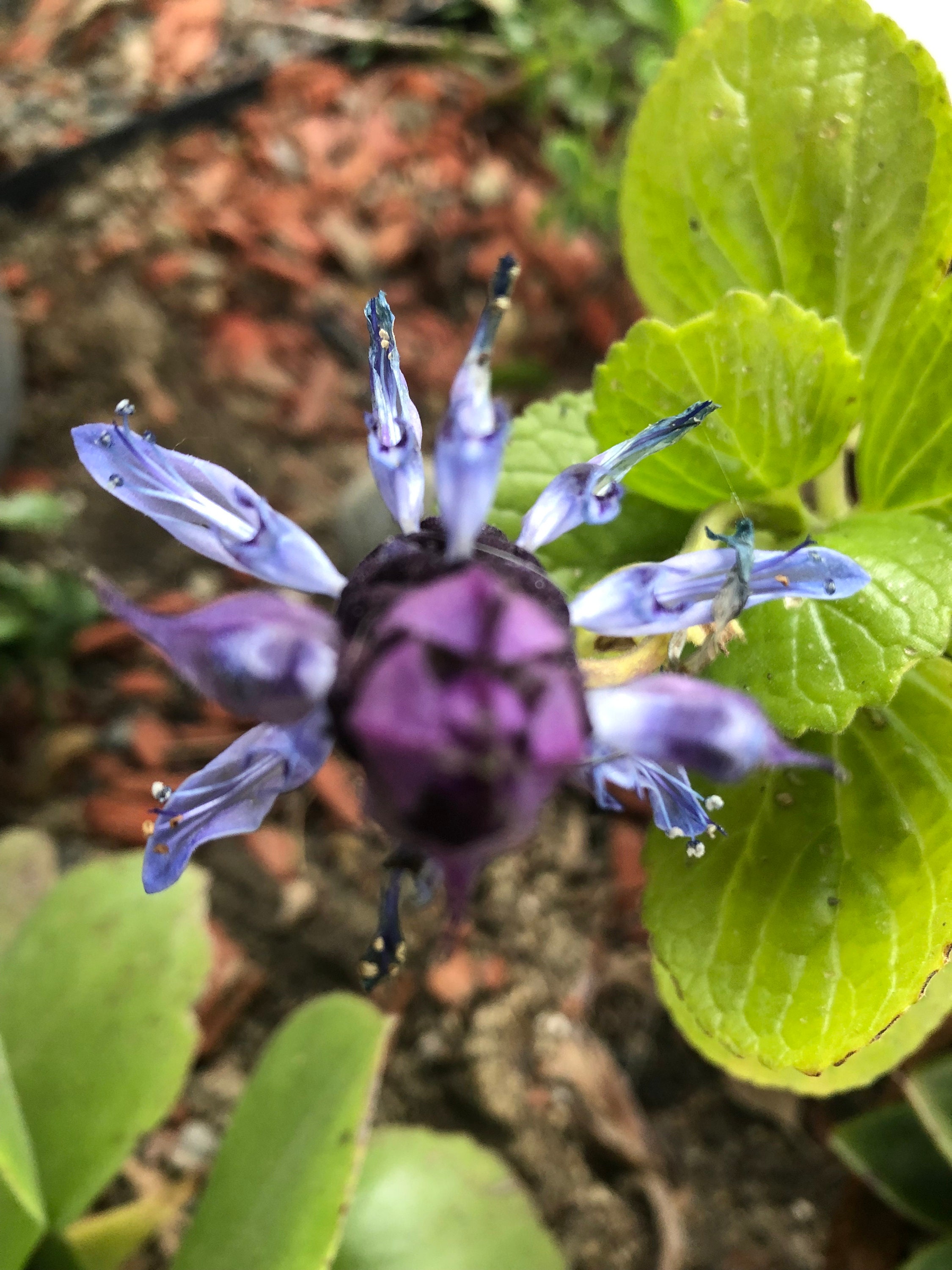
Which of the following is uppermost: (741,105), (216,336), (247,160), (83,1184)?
(741,105)

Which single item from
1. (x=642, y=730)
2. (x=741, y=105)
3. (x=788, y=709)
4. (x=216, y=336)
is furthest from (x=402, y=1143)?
(x=216, y=336)

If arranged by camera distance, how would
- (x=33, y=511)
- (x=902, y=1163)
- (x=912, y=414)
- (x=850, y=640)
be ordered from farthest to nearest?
(x=33, y=511) < (x=902, y=1163) < (x=912, y=414) < (x=850, y=640)

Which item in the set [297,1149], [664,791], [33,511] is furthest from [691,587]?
[33,511]

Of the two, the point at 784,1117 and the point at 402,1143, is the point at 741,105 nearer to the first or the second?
the point at 402,1143

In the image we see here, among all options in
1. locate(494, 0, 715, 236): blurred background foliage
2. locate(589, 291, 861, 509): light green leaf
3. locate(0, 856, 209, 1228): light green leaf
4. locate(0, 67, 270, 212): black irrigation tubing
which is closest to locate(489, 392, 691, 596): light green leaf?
locate(589, 291, 861, 509): light green leaf

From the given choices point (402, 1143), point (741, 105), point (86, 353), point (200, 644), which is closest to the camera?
point (200, 644)

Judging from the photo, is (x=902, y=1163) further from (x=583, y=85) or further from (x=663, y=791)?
(x=583, y=85)

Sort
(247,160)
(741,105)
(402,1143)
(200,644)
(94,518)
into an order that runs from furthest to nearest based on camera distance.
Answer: (247,160) → (94,518) → (402,1143) → (741,105) → (200,644)
